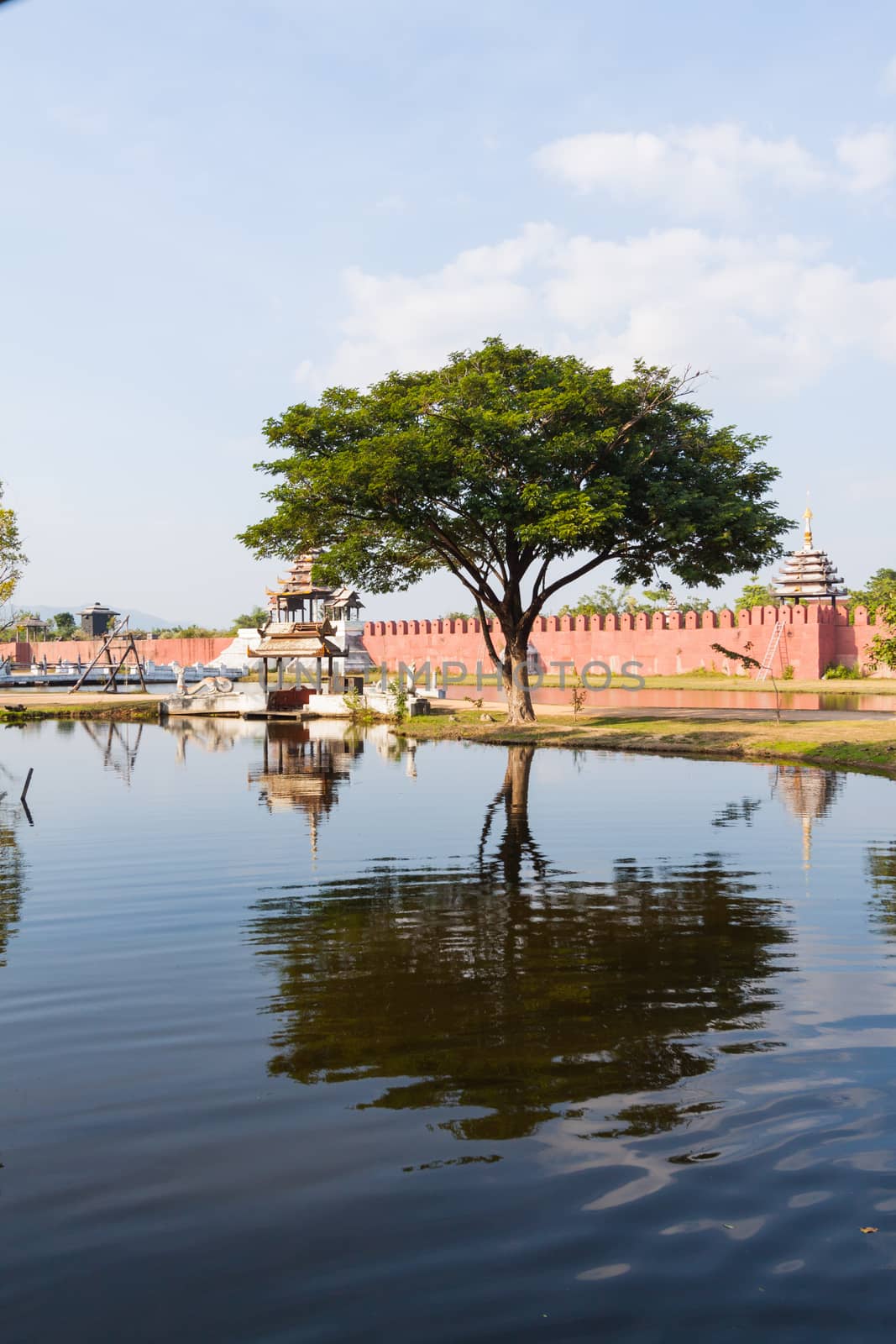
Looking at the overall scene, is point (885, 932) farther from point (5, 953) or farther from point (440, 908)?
point (5, 953)

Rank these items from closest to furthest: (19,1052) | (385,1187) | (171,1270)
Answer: (171,1270) → (385,1187) → (19,1052)

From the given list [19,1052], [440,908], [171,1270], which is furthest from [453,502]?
[171,1270]

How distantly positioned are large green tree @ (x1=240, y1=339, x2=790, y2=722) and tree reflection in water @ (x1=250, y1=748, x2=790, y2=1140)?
1276 cm

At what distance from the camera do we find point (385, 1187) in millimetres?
4105

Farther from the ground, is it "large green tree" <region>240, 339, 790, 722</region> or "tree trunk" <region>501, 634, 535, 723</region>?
"large green tree" <region>240, 339, 790, 722</region>

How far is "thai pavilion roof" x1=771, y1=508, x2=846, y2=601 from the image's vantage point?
65500 mm

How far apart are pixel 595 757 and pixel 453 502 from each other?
6.55 metres

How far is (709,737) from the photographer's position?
74.1ft

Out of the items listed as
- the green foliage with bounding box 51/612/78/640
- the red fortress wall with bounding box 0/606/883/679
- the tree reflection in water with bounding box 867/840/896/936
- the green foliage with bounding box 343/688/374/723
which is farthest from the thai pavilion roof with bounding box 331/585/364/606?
the green foliage with bounding box 51/612/78/640

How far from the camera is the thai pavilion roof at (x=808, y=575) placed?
65500 mm

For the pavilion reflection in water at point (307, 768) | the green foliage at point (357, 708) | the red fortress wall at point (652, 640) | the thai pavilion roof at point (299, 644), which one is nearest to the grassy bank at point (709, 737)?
the pavilion reflection in water at point (307, 768)

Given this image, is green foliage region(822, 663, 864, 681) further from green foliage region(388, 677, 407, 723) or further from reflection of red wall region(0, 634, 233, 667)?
reflection of red wall region(0, 634, 233, 667)

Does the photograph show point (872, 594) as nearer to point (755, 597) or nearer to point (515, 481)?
point (755, 597)

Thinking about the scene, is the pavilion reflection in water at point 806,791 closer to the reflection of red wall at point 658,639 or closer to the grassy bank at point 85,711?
the grassy bank at point 85,711
